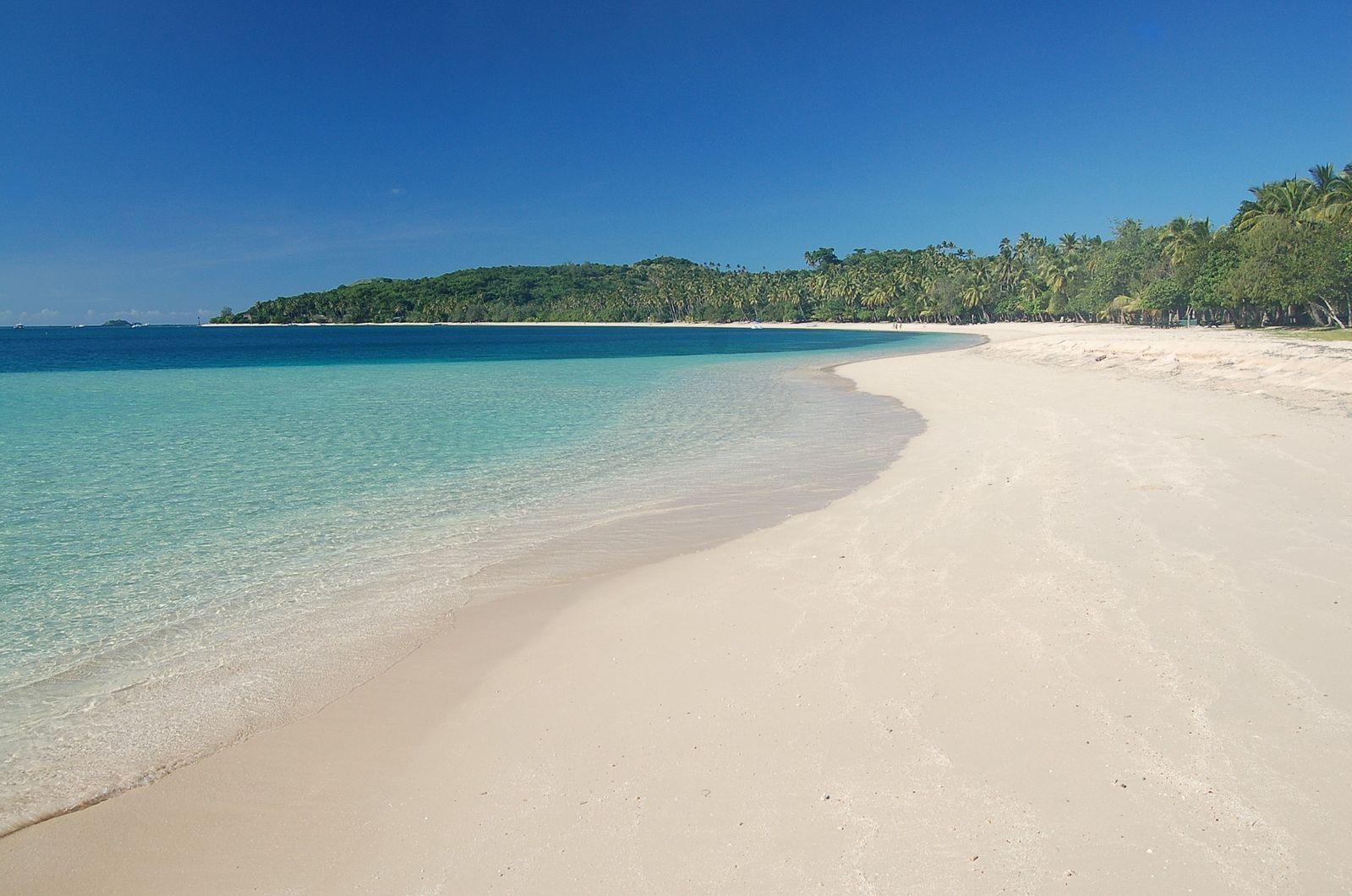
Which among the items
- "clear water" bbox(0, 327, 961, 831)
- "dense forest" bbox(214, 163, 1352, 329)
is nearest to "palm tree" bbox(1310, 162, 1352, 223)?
"dense forest" bbox(214, 163, 1352, 329)

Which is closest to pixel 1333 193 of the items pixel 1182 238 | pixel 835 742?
pixel 1182 238

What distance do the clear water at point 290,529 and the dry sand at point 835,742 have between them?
68 centimetres

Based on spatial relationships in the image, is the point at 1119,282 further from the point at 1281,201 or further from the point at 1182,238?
the point at 1281,201

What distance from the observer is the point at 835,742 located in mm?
4086

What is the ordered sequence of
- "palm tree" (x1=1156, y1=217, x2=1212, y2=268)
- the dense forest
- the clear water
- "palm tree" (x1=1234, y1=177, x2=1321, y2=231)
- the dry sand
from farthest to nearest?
"palm tree" (x1=1156, y1=217, x2=1212, y2=268) < "palm tree" (x1=1234, y1=177, x2=1321, y2=231) < the dense forest < the clear water < the dry sand

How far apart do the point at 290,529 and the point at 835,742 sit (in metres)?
7.38

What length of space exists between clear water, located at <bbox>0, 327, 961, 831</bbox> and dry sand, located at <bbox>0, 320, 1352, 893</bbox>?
677 mm

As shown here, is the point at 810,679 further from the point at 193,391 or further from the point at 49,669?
the point at 193,391

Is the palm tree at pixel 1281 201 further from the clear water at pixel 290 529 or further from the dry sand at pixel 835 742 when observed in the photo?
the dry sand at pixel 835 742

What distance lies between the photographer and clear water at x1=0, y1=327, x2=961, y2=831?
488 centimetres

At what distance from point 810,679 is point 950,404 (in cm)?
1684

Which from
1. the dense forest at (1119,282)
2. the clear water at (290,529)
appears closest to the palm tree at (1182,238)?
the dense forest at (1119,282)

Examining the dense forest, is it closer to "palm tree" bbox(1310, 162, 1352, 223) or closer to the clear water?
"palm tree" bbox(1310, 162, 1352, 223)

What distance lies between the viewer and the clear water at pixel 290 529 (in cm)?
488
